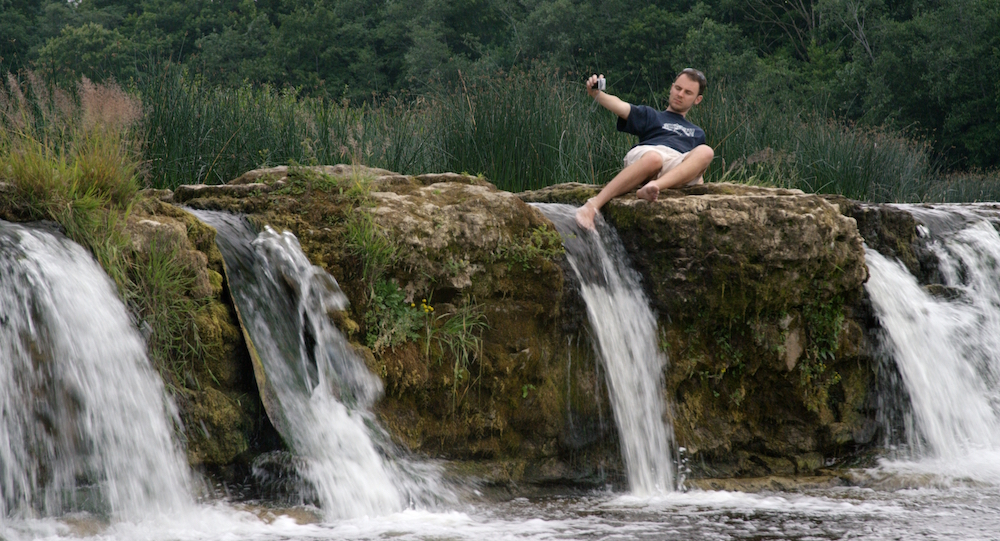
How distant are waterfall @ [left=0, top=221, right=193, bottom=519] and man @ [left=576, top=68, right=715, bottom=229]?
2.64 meters

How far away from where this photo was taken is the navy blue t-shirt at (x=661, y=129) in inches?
233

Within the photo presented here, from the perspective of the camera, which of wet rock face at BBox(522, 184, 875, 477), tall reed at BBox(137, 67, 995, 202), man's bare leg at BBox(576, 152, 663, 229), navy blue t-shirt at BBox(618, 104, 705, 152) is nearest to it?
wet rock face at BBox(522, 184, 875, 477)

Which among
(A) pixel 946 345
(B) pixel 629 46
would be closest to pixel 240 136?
(A) pixel 946 345

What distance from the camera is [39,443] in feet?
10.3

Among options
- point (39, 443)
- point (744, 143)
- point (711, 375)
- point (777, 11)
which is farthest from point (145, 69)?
point (777, 11)

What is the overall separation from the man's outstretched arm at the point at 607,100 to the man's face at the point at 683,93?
0.38m

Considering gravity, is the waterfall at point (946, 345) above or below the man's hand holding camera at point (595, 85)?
below

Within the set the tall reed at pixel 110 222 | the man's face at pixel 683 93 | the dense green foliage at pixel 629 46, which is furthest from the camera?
the dense green foliage at pixel 629 46

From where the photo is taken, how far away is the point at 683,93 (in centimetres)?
615

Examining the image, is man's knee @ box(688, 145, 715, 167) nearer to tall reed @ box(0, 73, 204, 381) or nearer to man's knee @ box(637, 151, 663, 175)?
man's knee @ box(637, 151, 663, 175)

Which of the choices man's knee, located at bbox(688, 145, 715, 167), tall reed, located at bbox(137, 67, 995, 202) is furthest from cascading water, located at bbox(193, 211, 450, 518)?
man's knee, located at bbox(688, 145, 715, 167)

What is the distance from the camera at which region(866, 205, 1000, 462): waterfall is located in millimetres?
5668

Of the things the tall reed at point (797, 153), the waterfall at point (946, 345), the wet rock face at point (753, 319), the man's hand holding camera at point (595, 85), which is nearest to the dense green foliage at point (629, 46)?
the tall reed at point (797, 153)

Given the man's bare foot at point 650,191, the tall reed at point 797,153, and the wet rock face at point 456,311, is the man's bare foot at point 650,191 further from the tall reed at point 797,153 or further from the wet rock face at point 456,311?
the tall reed at point 797,153
